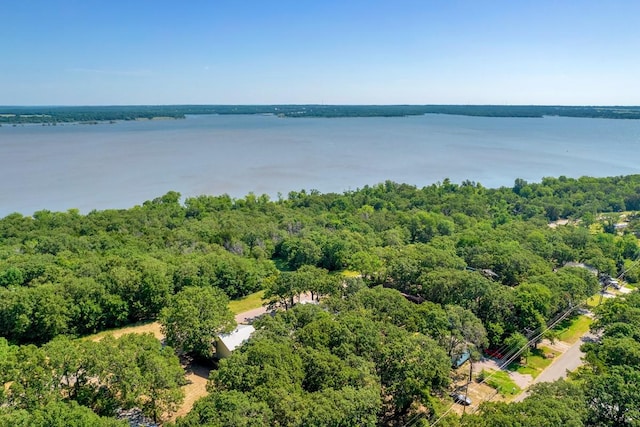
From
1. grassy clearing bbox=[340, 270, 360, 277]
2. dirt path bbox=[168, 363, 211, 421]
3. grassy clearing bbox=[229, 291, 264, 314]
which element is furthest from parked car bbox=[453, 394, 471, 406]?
grassy clearing bbox=[340, 270, 360, 277]

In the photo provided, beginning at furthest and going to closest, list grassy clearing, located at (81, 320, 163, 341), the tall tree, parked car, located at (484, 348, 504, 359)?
grassy clearing, located at (81, 320, 163, 341) → parked car, located at (484, 348, 504, 359) → the tall tree

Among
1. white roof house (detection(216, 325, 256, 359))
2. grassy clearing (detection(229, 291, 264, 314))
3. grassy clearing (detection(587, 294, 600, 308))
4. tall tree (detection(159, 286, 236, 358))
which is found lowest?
grassy clearing (detection(587, 294, 600, 308))

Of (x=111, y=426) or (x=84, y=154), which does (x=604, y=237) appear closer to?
(x=111, y=426)

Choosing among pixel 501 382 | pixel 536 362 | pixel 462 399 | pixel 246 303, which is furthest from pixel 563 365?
pixel 246 303

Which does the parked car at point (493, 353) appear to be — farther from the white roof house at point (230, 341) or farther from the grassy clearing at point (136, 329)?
the grassy clearing at point (136, 329)

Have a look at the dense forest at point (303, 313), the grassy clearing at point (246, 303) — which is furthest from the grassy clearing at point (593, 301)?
the grassy clearing at point (246, 303)

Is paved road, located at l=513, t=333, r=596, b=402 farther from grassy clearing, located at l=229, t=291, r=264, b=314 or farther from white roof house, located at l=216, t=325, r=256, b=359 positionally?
grassy clearing, located at l=229, t=291, r=264, b=314

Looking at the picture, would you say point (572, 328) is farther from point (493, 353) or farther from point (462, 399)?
point (462, 399)
